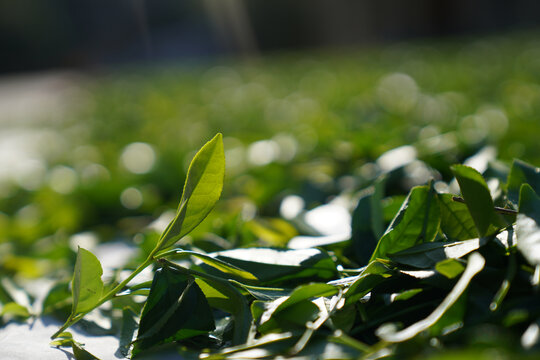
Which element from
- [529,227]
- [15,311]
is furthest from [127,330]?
[529,227]

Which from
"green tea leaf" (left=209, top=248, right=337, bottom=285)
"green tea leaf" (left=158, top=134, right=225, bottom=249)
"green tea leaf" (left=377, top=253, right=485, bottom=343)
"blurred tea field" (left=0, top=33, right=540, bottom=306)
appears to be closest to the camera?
"green tea leaf" (left=377, top=253, right=485, bottom=343)

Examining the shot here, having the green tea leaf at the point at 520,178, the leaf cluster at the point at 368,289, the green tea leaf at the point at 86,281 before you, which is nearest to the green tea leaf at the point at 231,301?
the leaf cluster at the point at 368,289

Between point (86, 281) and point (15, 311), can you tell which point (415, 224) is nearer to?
point (86, 281)

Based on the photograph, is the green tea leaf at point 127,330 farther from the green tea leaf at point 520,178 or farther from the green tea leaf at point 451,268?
the green tea leaf at point 520,178

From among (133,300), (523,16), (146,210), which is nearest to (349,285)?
(133,300)

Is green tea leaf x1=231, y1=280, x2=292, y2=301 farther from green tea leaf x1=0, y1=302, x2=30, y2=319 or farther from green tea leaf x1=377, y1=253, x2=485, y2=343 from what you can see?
green tea leaf x1=0, y1=302, x2=30, y2=319

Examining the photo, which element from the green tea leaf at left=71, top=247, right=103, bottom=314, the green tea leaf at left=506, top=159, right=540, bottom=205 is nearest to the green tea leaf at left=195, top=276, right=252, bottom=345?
the green tea leaf at left=71, top=247, right=103, bottom=314

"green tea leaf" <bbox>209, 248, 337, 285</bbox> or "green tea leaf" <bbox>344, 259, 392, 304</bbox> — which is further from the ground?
"green tea leaf" <bbox>344, 259, 392, 304</bbox>
